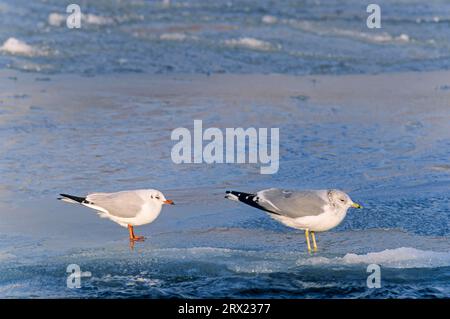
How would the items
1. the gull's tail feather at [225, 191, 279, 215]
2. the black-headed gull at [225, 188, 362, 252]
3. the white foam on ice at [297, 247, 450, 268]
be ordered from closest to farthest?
the white foam on ice at [297, 247, 450, 268]
the black-headed gull at [225, 188, 362, 252]
the gull's tail feather at [225, 191, 279, 215]

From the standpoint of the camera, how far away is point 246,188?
270 inches

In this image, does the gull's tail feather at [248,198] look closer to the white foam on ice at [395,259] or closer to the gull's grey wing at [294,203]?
the gull's grey wing at [294,203]

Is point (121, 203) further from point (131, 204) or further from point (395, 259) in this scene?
point (395, 259)

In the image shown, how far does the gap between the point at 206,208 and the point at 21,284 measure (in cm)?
171

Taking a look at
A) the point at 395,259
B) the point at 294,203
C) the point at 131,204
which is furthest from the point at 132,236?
the point at 395,259

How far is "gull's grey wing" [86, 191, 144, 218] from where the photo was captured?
5707 millimetres

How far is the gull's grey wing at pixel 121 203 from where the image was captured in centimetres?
571

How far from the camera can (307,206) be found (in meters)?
5.63

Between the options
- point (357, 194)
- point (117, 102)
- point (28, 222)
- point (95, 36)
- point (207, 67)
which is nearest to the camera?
point (28, 222)

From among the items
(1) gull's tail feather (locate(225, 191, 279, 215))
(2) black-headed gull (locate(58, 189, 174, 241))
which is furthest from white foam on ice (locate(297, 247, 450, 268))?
(2) black-headed gull (locate(58, 189, 174, 241))

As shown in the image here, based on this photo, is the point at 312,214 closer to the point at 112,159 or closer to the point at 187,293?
the point at 187,293

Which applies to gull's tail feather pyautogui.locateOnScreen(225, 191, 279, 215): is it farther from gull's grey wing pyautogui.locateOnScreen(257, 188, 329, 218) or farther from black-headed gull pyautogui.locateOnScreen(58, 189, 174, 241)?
black-headed gull pyautogui.locateOnScreen(58, 189, 174, 241)

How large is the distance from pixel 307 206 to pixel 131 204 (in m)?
1.06
